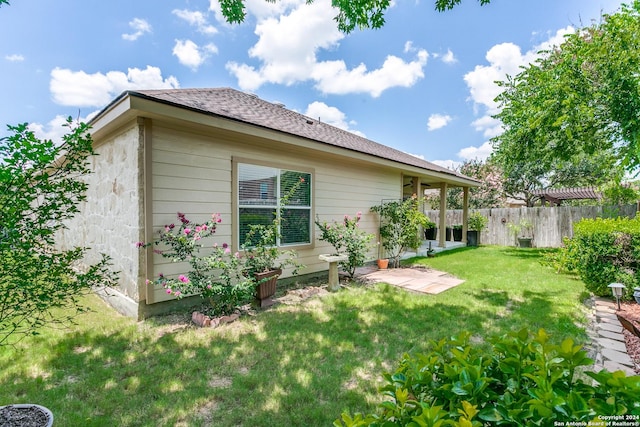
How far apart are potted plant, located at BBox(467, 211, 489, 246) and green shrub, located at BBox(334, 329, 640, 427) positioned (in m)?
13.8

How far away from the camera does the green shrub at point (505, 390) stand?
33.4 inches

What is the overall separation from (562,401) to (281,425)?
1920 mm

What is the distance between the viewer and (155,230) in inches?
167

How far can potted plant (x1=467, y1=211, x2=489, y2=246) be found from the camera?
532 inches

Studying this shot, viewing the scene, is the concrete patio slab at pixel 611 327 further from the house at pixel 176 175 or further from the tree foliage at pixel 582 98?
the tree foliage at pixel 582 98

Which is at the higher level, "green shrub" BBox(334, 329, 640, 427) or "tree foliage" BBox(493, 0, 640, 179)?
"tree foliage" BBox(493, 0, 640, 179)

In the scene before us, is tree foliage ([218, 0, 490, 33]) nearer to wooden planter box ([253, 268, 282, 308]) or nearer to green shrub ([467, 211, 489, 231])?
wooden planter box ([253, 268, 282, 308])

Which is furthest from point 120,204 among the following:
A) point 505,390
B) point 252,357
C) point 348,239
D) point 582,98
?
point 582,98

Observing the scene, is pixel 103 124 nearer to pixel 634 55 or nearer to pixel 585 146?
pixel 634 55

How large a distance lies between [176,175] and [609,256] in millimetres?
7299

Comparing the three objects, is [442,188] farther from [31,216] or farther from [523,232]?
[31,216]

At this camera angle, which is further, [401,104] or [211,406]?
[401,104]

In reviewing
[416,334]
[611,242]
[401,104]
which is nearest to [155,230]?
[416,334]

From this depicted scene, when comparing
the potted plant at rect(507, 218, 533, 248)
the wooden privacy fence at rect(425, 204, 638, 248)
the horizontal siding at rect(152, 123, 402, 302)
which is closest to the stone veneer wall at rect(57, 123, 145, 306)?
the horizontal siding at rect(152, 123, 402, 302)
